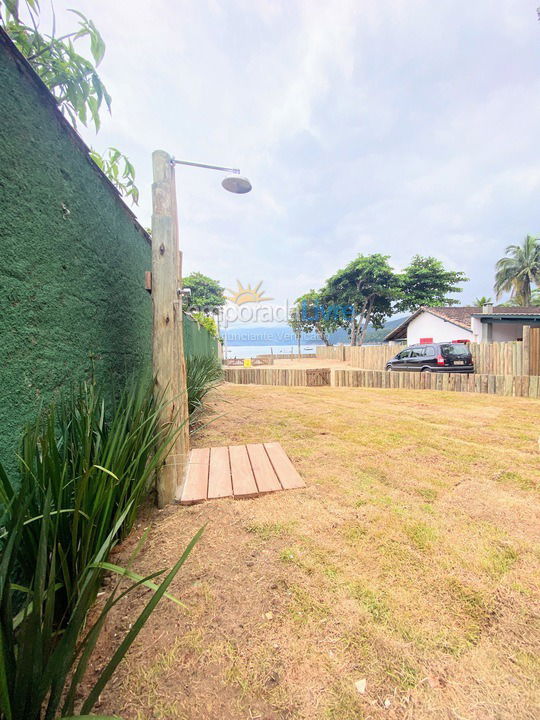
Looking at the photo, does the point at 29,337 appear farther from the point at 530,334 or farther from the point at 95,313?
the point at 530,334

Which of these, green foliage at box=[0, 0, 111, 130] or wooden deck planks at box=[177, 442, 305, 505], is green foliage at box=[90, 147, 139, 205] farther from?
wooden deck planks at box=[177, 442, 305, 505]

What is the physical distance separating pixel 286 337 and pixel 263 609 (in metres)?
37.6

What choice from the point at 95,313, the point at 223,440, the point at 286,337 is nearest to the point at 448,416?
the point at 223,440

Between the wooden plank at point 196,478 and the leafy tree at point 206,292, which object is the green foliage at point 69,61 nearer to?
the wooden plank at point 196,478

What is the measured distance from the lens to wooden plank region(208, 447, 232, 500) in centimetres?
200

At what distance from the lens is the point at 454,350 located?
30.7ft

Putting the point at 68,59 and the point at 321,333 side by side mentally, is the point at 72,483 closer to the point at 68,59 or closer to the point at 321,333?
the point at 68,59

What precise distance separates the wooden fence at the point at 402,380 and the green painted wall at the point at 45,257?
732cm

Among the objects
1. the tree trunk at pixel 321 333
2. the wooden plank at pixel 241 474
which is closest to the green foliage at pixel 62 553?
the wooden plank at pixel 241 474

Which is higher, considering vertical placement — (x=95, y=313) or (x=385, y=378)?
(x=95, y=313)

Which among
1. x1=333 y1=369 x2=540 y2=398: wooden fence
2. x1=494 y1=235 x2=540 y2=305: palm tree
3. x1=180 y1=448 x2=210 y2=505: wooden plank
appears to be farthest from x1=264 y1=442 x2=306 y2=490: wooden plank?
x1=494 y1=235 x2=540 y2=305: palm tree

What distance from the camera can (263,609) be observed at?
1.15 m

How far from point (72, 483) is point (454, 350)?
1078 centimetres

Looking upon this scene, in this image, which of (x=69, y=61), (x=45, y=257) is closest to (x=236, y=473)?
(x=45, y=257)
